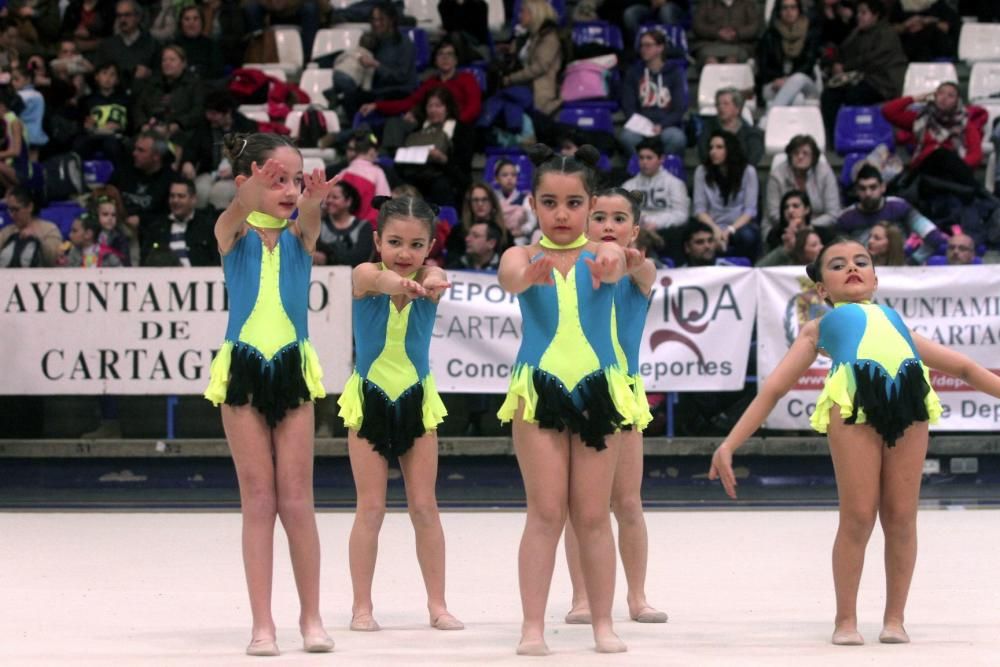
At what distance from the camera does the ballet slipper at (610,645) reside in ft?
14.9

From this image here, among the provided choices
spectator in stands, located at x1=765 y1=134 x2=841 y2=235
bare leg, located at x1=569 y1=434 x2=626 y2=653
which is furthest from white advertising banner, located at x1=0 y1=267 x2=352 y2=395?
bare leg, located at x1=569 y1=434 x2=626 y2=653

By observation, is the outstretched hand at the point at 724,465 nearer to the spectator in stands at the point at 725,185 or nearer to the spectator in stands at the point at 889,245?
the spectator in stands at the point at 889,245

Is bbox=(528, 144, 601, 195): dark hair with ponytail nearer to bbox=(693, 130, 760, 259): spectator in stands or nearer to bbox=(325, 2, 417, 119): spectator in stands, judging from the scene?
bbox=(693, 130, 760, 259): spectator in stands

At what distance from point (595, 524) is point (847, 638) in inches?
33.9

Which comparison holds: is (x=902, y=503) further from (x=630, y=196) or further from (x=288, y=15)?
(x=288, y=15)

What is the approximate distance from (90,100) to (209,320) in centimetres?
396

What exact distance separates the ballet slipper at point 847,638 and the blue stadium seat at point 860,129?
8003mm

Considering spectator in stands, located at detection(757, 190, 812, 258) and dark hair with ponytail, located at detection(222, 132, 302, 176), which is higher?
dark hair with ponytail, located at detection(222, 132, 302, 176)

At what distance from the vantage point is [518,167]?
12055 millimetres

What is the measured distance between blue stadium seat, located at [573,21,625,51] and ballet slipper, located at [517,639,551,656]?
9.26m

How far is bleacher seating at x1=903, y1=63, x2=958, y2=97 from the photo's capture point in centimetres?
1247

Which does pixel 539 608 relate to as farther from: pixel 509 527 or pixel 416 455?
pixel 509 527

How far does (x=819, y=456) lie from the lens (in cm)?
1001

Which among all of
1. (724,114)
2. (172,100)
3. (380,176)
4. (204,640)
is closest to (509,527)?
(204,640)
